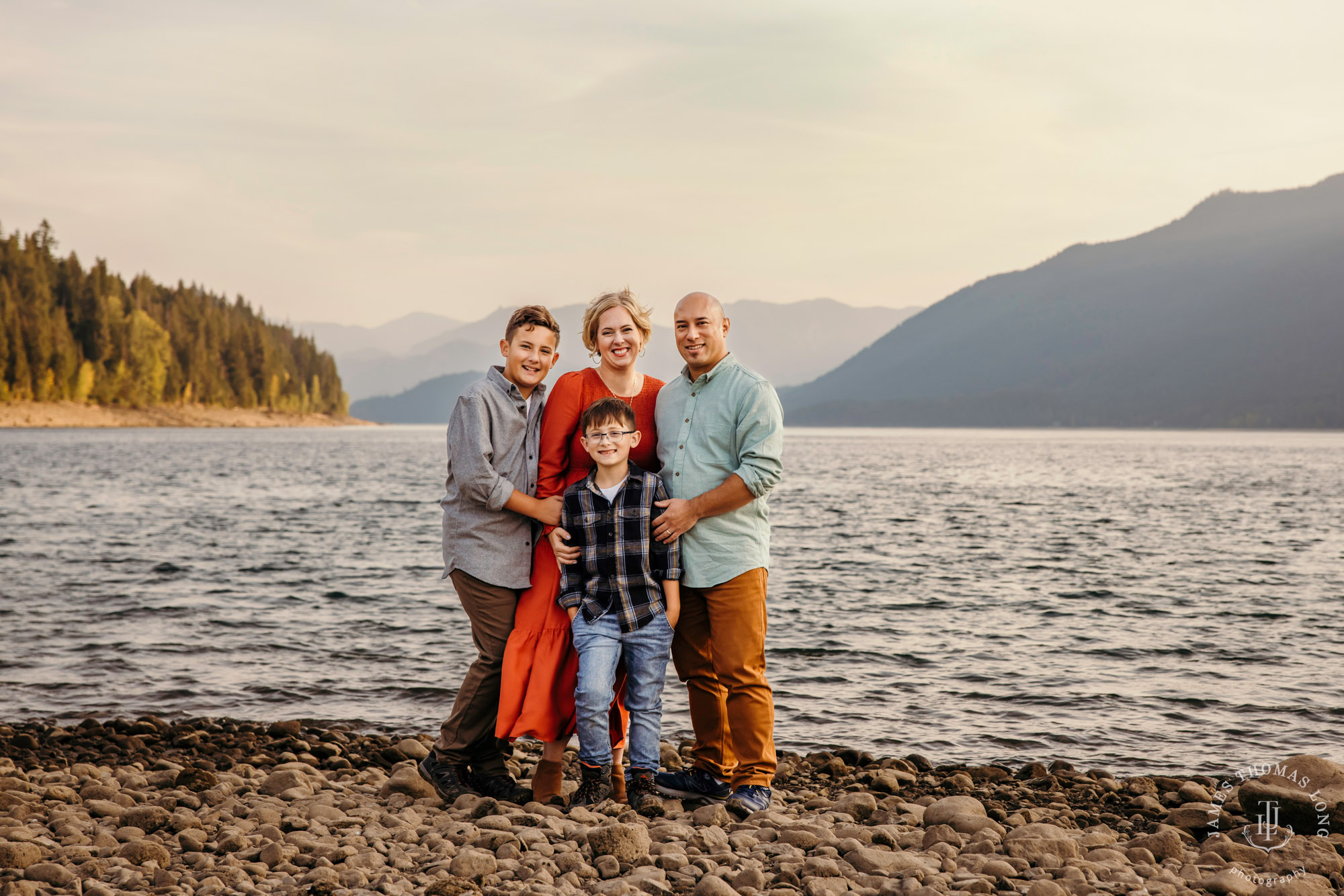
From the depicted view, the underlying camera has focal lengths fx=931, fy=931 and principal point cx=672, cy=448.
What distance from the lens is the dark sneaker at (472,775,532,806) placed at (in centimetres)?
596

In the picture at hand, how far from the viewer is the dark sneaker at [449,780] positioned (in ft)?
19.7

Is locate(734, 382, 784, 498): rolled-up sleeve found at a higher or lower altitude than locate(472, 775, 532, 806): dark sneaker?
higher

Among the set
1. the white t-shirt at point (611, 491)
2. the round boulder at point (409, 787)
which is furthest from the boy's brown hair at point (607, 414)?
the round boulder at point (409, 787)

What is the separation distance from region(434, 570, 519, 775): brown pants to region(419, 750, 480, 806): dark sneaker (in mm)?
51

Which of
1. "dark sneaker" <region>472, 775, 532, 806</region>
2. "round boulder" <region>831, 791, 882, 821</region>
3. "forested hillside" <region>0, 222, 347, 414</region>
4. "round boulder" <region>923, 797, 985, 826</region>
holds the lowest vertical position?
"round boulder" <region>831, 791, 882, 821</region>

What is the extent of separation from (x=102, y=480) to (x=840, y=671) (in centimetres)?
4311

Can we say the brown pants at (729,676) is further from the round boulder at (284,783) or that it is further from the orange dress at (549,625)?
the round boulder at (284,783)

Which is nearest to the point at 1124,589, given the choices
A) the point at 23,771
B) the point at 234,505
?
the point at 23,771

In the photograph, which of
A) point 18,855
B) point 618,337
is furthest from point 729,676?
point 18,855

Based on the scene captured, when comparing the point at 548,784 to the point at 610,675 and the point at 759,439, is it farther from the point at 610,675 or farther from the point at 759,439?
the point at 759,439

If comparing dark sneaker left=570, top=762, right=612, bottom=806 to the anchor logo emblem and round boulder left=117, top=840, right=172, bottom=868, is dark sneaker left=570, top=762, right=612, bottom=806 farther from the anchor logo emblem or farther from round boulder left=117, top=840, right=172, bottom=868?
the anchor logo emblem

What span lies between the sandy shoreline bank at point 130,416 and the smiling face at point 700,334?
130278 millimetres

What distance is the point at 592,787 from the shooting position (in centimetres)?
571

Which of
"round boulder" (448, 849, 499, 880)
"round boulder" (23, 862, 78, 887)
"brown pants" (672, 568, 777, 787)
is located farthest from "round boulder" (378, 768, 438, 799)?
"round boulder" (23, 862, 78, 887)
